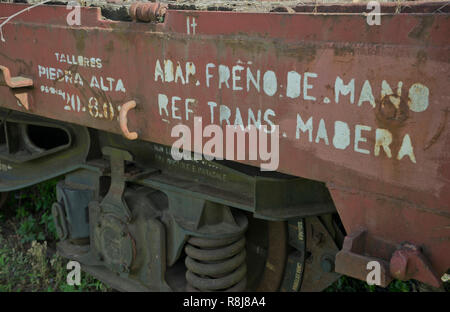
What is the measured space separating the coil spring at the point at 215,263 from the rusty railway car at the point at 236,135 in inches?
0.5

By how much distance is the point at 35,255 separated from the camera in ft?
14.9

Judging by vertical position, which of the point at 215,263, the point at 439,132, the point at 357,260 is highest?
the point at 439,132

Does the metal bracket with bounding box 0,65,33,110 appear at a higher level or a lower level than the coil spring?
higher

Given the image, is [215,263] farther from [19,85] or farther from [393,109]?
[393,109]

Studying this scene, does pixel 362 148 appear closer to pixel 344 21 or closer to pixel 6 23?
pixel 344 21

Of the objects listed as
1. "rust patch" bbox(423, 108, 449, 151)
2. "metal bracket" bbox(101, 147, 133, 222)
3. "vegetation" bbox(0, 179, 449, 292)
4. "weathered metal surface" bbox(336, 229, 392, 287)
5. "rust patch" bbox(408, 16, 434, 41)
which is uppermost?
"rust patch" bbox(408, 16, 434, 41)

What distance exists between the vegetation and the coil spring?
39.4 inches

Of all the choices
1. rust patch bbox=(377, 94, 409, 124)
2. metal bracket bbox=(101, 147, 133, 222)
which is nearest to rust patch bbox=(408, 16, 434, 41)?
rust patch bbox=(377, 94, 409, 124)

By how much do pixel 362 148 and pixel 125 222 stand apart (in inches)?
81.9

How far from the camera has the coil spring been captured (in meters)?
3.40

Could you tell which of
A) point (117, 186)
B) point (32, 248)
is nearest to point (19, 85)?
point (117, 186)

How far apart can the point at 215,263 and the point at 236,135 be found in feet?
4.18

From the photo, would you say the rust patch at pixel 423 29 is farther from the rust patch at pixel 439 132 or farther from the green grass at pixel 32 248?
the green grass at pixel 32 248

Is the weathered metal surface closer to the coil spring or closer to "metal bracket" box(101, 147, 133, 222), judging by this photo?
the coil spring
